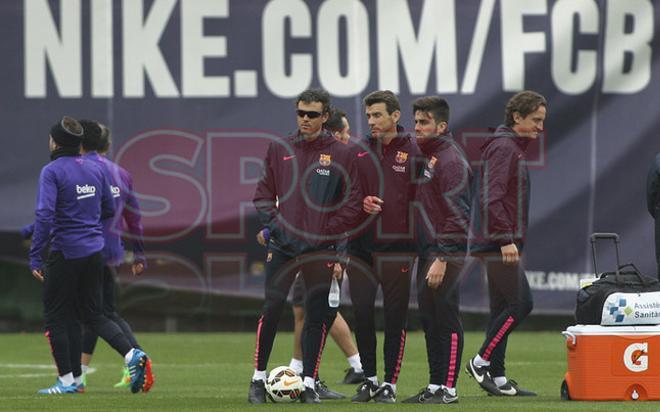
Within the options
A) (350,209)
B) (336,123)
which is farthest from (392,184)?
(336,123)

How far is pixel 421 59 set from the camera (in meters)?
16.4

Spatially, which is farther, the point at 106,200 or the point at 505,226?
the point at 106,200

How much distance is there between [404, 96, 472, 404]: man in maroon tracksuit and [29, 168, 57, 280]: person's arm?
107 inches

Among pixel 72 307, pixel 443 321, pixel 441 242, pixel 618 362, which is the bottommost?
pixel 618 362

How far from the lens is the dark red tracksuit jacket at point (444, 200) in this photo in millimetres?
8922

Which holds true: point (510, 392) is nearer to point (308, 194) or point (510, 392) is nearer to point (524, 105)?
point (524, 105)

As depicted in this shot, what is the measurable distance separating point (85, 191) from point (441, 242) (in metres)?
2.88

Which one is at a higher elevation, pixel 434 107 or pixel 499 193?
pixel 434 107

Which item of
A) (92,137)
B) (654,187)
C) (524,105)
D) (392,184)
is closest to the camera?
(392,184)

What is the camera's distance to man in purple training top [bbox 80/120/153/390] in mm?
11000

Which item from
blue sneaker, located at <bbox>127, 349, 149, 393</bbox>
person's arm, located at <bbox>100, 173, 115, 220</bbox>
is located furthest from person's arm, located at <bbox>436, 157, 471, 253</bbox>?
person's arm, located at <bbox>100, 173, 115, 220</bbox>

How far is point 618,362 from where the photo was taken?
29.6 ft

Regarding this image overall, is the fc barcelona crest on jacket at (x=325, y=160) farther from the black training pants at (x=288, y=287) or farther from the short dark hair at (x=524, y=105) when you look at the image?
the short dark hair at (x=524, y=105)

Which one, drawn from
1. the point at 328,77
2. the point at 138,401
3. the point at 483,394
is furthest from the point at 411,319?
the point at 138,401
